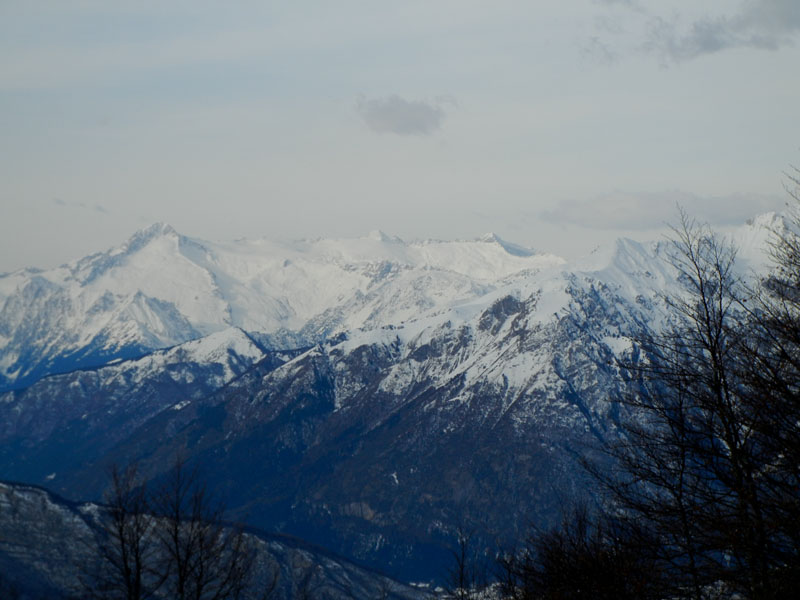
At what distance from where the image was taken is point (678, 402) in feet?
85.5

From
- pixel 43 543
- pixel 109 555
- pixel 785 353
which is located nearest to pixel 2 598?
pixel 43 543

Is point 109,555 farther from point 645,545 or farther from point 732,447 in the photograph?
point 732,447

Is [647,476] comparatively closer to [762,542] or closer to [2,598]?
[762,542]

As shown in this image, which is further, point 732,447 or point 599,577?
point 599,577

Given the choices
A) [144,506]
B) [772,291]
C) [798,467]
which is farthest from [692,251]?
[144,506]

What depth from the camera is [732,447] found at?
22312mm

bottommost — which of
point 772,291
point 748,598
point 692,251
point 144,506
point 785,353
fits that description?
point 748,598

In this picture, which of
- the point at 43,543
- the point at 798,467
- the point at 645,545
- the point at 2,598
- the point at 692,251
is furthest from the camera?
the point at 43,543

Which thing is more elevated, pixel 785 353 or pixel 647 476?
pixel 785 353

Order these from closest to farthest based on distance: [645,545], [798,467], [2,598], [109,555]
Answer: [798,467], [645,545], [109,555], [2,598]

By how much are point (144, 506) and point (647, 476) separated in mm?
22005

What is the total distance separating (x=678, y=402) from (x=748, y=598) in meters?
5.89

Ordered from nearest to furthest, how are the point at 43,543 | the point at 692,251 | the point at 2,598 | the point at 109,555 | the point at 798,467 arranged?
1. the point at 798,467
2. the point at 692,251
3. the point at 109,555
4. the point at 2,598
5. the point at 43,543

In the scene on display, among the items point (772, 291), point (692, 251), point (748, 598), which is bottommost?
point (748, 598)
